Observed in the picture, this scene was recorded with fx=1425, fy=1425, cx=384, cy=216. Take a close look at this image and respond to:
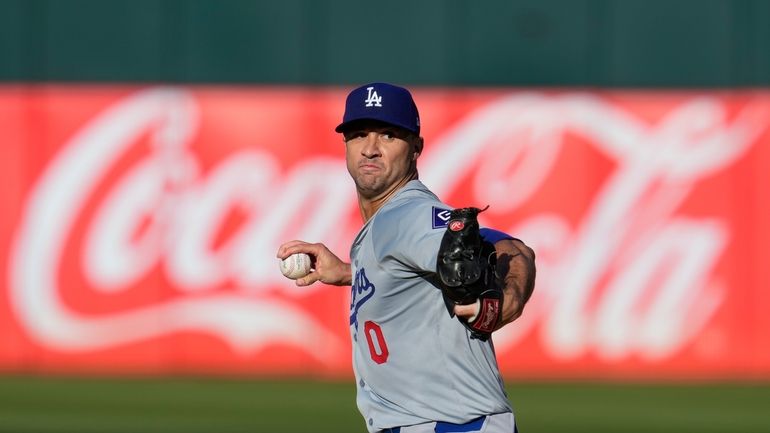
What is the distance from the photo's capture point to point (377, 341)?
178 inches

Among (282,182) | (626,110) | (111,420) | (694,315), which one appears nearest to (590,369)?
(694,315)

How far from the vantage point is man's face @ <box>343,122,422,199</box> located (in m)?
4.62

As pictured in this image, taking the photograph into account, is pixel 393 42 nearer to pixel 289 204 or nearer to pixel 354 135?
pixel 289 204

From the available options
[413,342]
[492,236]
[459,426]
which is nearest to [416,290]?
[413,342]

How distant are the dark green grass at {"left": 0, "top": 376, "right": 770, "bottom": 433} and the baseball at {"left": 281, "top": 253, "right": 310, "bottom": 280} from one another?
20.9 ft

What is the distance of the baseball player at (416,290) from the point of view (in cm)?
403

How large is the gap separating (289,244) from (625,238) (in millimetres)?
11176

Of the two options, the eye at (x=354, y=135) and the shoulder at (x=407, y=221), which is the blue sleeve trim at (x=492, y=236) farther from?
the eye at (x=354, y=135)

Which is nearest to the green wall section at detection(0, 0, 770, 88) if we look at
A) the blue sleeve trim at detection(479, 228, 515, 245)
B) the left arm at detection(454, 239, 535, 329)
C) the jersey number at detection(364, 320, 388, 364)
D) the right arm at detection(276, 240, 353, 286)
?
the right arm at detection(276, 240, 353, 286)

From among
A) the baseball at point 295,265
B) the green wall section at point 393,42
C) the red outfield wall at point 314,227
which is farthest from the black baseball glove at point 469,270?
the green wall section at point 393,42

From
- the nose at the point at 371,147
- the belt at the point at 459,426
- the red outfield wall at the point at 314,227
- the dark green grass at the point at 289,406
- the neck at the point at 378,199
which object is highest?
the red outfield wall at the point at 314,227

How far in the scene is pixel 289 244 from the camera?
4883mm

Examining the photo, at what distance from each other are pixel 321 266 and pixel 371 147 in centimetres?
56

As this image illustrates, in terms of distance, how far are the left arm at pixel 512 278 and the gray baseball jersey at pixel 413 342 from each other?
0.22 metres
